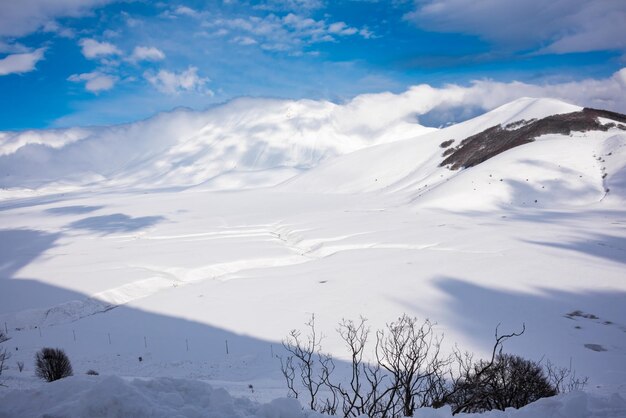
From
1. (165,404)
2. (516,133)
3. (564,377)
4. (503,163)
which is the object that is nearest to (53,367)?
(165,404)

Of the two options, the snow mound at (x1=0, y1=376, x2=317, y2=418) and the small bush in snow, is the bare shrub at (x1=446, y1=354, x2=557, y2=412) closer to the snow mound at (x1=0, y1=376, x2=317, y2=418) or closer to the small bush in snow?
the snow mound at (x1=0, y1=376, x2=317, y2=418)

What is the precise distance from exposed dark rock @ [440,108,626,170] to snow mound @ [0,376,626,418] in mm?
59641

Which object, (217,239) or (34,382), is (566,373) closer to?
(34,382)

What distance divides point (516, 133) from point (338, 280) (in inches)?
2429

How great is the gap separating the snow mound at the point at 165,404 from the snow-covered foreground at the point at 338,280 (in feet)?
0.27

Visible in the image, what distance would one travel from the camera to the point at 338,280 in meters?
21.8

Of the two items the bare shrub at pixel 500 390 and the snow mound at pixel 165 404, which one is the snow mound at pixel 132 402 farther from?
the bare shrub at pixel 500 390

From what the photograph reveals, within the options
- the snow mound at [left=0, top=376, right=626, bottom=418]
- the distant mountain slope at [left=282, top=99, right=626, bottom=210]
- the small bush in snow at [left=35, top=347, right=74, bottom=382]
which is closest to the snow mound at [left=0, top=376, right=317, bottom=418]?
the snow mound at [left=0, top=376, right=626, bottom=418]

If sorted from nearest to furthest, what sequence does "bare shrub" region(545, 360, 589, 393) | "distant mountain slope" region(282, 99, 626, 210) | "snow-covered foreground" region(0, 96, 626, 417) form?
"bare shrub" region(545, 360, 589, 393), "snow-covered foreground" region(0, 96, 626, 417), "distant mountain slope" region(282, 99, 626, 210)

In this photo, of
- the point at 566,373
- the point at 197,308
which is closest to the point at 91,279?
the point at 197,308

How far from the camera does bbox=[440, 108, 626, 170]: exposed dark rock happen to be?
58312 mm

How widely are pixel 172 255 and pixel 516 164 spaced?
40.8 metres

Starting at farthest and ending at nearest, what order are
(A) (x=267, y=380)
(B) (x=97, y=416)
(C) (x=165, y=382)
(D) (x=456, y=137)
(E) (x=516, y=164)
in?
(D) (x=456, y=137), (E) (x=516, y=164), (A) (x=267, y=380), (C) (x=165, y=382), (B) (x=97, y=416)

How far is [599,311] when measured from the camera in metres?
15.4
